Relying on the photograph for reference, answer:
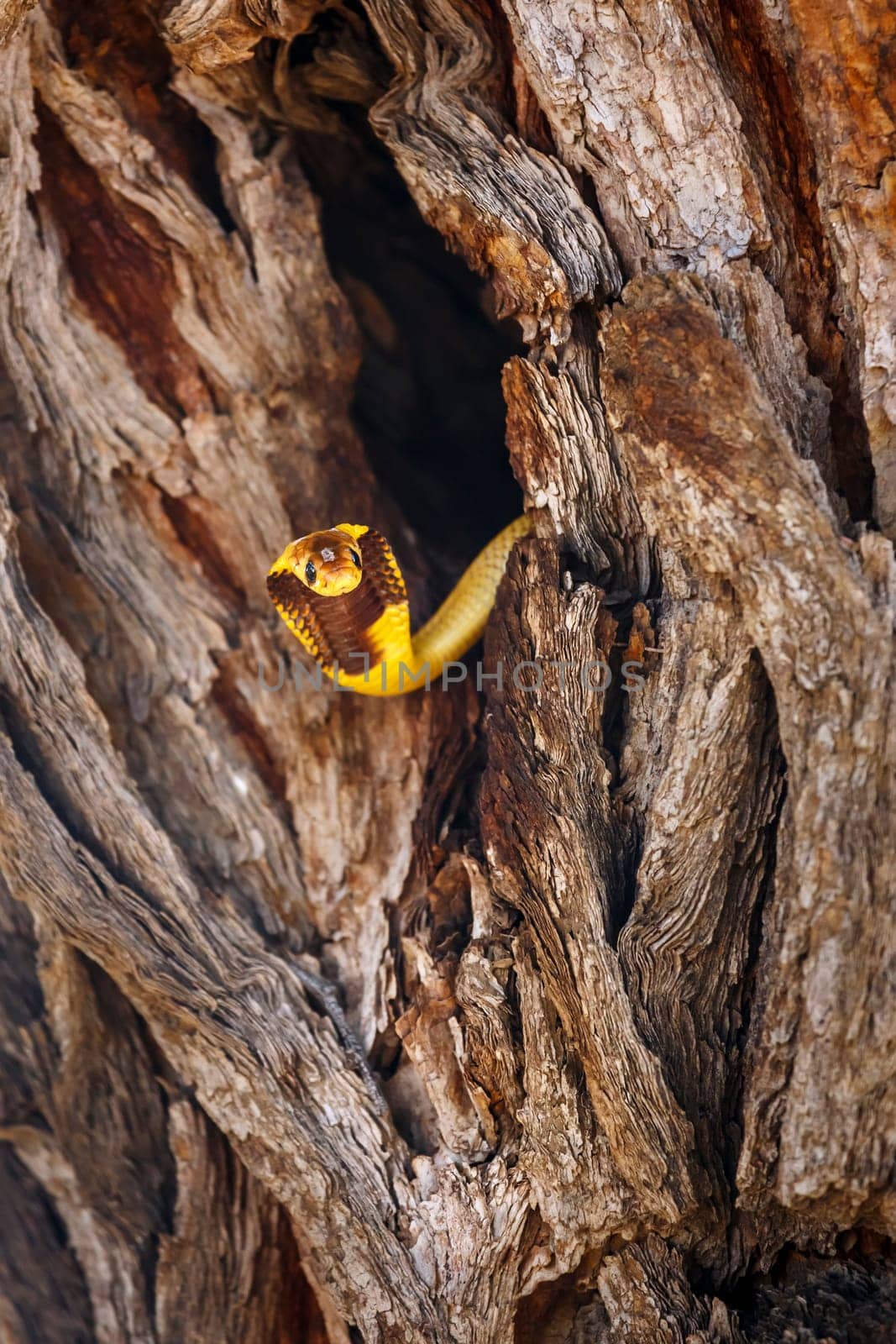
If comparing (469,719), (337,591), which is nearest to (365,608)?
(337,591)

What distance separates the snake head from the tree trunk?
48cm

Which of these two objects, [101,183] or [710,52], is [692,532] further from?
[101,183]

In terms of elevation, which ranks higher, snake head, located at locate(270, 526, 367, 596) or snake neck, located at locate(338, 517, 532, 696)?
snake head, located at locate(270, 526, 367, 596)

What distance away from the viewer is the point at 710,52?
299cm

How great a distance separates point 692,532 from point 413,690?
1.47 metres

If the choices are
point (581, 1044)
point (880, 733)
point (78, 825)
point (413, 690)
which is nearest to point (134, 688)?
point (78, 825)

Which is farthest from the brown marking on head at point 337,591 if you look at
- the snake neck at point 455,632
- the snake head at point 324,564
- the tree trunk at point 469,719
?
the tree trunk at point 469,719

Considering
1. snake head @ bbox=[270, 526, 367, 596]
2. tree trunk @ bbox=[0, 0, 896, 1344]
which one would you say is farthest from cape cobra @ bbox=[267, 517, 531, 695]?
tree trunk @ bbox=[0, 0, 896, 1344]

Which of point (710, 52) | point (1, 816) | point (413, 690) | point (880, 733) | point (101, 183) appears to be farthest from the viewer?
point (413, 690)

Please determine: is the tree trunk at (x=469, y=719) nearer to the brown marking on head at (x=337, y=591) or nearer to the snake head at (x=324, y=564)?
the brown marking on head at (x=337, y=591)

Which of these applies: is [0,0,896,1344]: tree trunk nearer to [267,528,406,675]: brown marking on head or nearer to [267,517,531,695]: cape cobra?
[267,517,531,695]: cape cobra

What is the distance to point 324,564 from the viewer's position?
138 inches

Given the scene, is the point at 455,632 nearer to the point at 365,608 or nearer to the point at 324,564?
the point at 365,608

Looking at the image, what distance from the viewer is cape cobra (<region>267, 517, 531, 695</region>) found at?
11.6 ft
